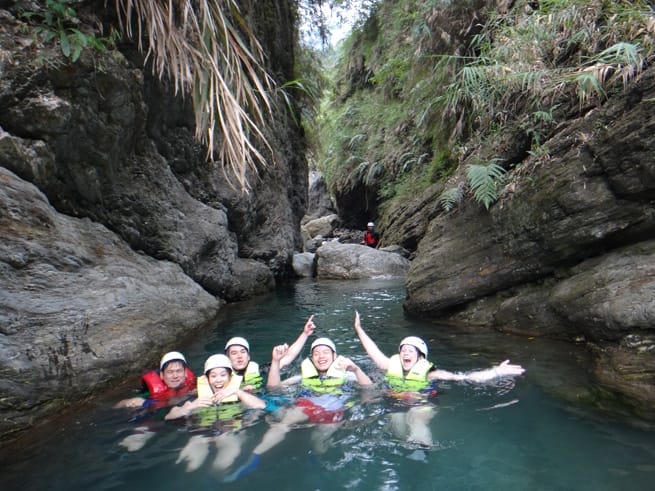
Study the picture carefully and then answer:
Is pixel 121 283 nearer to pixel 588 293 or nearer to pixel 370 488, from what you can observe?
pixel 370 488

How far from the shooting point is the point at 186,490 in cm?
309

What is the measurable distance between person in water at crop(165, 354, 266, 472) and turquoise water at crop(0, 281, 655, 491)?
9cm

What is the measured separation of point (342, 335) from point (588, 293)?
3982 mm

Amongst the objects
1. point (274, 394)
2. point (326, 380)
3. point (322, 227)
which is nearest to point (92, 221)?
point (274, 394)

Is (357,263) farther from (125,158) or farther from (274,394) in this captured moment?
(274,394)

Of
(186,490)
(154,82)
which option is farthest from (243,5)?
(186,490)

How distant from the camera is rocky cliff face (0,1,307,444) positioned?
14.1 ft

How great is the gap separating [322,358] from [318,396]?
48cm

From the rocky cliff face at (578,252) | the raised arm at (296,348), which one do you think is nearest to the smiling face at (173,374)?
the raised arm at (296,348)

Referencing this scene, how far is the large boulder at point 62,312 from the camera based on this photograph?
3.91 m

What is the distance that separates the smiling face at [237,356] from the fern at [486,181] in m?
4.63

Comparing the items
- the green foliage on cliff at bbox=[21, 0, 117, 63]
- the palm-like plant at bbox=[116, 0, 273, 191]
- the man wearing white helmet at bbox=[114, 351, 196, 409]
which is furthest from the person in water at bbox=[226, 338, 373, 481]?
the green foliage on cliff at bbox=[21, 0, 117, 63]

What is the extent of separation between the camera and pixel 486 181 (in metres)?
7.21

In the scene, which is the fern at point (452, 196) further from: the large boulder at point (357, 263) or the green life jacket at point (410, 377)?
the large boulder at point (357, 263)
